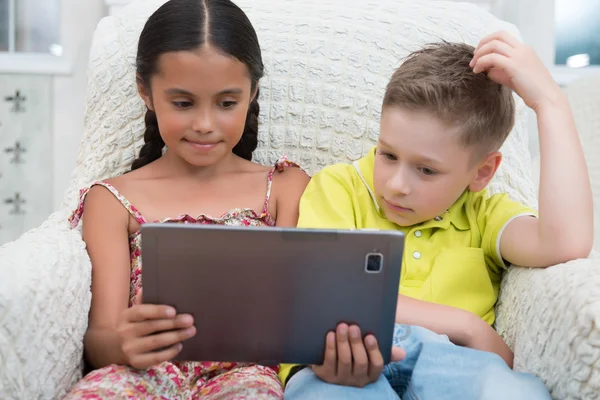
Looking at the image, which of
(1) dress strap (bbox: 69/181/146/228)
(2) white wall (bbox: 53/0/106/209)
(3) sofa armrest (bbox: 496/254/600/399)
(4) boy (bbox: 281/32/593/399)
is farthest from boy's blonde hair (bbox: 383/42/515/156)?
(2) white wall (bbox: 53/0/106/209)

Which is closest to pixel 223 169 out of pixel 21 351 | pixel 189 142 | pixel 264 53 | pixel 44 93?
pixel 189 142

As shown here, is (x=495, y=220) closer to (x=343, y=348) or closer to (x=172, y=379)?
(x=343, y=348)

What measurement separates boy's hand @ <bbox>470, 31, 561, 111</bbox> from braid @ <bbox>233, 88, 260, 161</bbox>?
449 millimetres

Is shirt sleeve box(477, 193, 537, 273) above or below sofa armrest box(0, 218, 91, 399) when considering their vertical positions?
above

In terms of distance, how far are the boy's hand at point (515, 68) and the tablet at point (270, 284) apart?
365 millimetres

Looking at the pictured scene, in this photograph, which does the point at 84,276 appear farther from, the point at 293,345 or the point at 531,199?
the point at 531,199

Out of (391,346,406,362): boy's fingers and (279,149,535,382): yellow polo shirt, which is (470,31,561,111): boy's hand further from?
(391,346,406,362): boy's fingers

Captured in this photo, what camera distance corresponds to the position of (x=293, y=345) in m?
0.80

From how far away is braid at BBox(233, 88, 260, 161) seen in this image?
1288 mm

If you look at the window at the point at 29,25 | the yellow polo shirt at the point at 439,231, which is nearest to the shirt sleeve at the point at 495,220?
the yellow polo shirt at the point at 439,231

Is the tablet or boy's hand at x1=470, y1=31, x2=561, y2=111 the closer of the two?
the tablet

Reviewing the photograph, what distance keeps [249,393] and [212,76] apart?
0.47 metres

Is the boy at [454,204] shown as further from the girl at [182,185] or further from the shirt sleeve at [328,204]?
the girl at [182,185]

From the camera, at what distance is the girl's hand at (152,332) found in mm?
772
